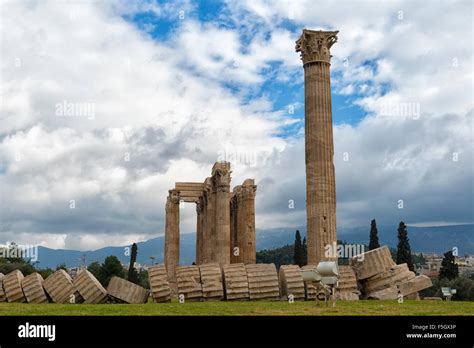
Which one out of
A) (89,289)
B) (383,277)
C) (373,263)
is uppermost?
Answer: (373,263)

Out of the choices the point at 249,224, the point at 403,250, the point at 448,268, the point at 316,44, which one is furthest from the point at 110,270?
the point at 316,44

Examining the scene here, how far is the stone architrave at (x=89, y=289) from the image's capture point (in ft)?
82.0

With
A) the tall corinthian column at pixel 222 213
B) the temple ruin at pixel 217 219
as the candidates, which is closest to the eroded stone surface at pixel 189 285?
the temple ruin at pixel 217 219

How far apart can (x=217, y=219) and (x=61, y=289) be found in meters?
19.5

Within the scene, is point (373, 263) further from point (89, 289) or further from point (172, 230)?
point (172, 230)

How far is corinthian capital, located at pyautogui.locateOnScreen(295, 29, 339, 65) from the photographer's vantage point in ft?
101

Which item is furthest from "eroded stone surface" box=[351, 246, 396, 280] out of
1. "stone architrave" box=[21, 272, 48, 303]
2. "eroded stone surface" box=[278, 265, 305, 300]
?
"stone architrave" box=[21, 272, 48, 303]

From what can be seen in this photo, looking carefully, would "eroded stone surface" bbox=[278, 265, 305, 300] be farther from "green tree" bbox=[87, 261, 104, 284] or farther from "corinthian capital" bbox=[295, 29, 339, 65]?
"green tree" bbox=[87, 261, 104, 284]

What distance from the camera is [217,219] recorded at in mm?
44531

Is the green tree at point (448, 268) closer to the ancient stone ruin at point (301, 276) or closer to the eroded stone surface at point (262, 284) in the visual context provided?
the ancient stone ruin at point (301, 276)

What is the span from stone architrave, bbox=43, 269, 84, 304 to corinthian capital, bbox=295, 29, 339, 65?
1661 centimetres
